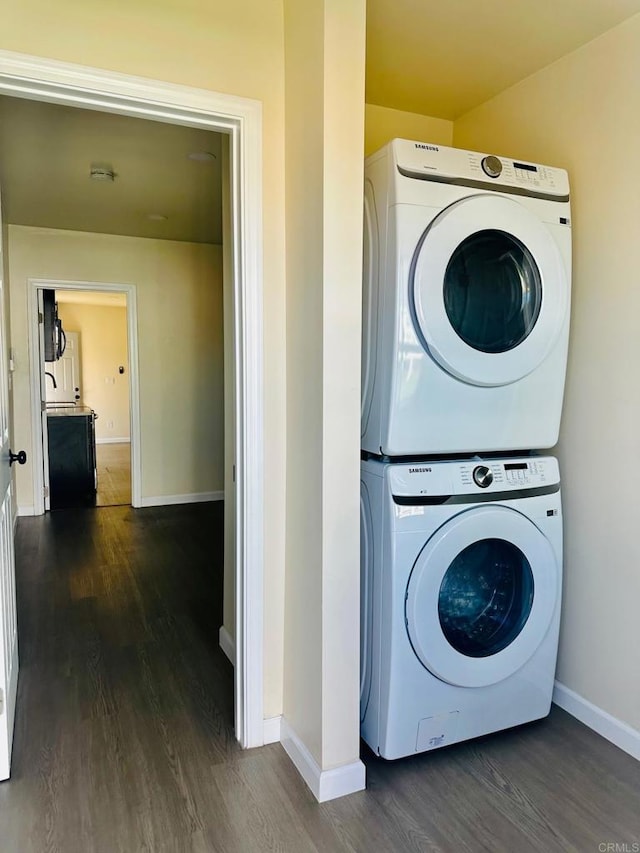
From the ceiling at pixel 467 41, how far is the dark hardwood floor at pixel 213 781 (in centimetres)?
238

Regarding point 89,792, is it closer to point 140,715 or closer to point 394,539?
point 140,715

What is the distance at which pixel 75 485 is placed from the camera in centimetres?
555

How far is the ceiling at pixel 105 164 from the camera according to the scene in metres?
2.67

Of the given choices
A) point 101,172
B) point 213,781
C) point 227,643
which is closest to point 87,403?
point 101,172

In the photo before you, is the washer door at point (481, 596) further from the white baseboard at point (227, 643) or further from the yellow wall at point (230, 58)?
the white baseboard at point (227, 643)

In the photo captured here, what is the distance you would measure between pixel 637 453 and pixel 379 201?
3.80ft

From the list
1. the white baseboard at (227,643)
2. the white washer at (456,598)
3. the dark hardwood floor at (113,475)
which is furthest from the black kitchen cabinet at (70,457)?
the white washer at (456,598)

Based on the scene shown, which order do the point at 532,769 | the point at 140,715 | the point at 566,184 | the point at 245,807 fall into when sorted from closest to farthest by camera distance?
1. the point at 245,807
2. the point at 532,769
3. the point at 566,184
4. the point at 140,715

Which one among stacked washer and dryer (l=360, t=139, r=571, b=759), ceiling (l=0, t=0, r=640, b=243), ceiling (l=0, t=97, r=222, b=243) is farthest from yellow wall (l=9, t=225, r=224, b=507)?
stacked washer and dryer (l=360, t=139, r=571, b=759)

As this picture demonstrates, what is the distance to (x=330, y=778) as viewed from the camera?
1.67 m

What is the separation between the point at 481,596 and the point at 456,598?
117mm

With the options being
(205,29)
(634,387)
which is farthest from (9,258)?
(634,387)

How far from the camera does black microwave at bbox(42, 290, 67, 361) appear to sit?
17.8 ft

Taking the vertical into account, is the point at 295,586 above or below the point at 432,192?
below
